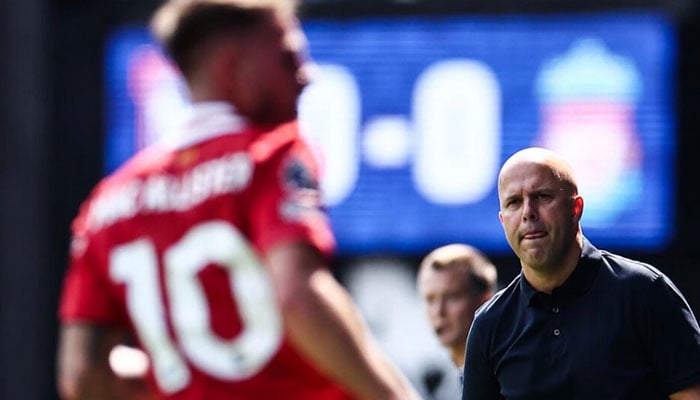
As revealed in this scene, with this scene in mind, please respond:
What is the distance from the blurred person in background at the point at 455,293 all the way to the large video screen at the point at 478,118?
390 cm

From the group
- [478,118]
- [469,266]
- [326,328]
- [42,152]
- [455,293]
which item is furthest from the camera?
[42,152]

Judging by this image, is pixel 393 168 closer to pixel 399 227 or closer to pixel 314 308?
pixel 399 227

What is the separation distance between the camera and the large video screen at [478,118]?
8828 mm

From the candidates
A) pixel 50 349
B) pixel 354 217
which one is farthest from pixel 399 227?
pixel 50 349

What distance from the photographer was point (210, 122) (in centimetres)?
354

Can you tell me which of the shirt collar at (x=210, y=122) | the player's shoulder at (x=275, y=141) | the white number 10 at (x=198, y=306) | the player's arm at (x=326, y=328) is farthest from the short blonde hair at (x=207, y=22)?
the player's arm at (x=326, y=328)

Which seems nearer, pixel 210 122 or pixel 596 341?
pixel 596 341

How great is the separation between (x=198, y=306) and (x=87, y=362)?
31cm

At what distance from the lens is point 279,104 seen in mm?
3521

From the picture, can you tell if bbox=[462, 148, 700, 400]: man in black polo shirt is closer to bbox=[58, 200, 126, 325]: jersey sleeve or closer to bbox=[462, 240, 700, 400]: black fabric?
bbox=[462, 240, 700, 400]: black fabric

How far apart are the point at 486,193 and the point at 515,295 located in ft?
18.0

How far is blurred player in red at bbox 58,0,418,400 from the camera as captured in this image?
10.7 ft

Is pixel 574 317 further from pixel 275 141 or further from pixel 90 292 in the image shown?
Answer: pixel 90 292

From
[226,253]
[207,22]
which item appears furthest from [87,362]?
[207,22]
